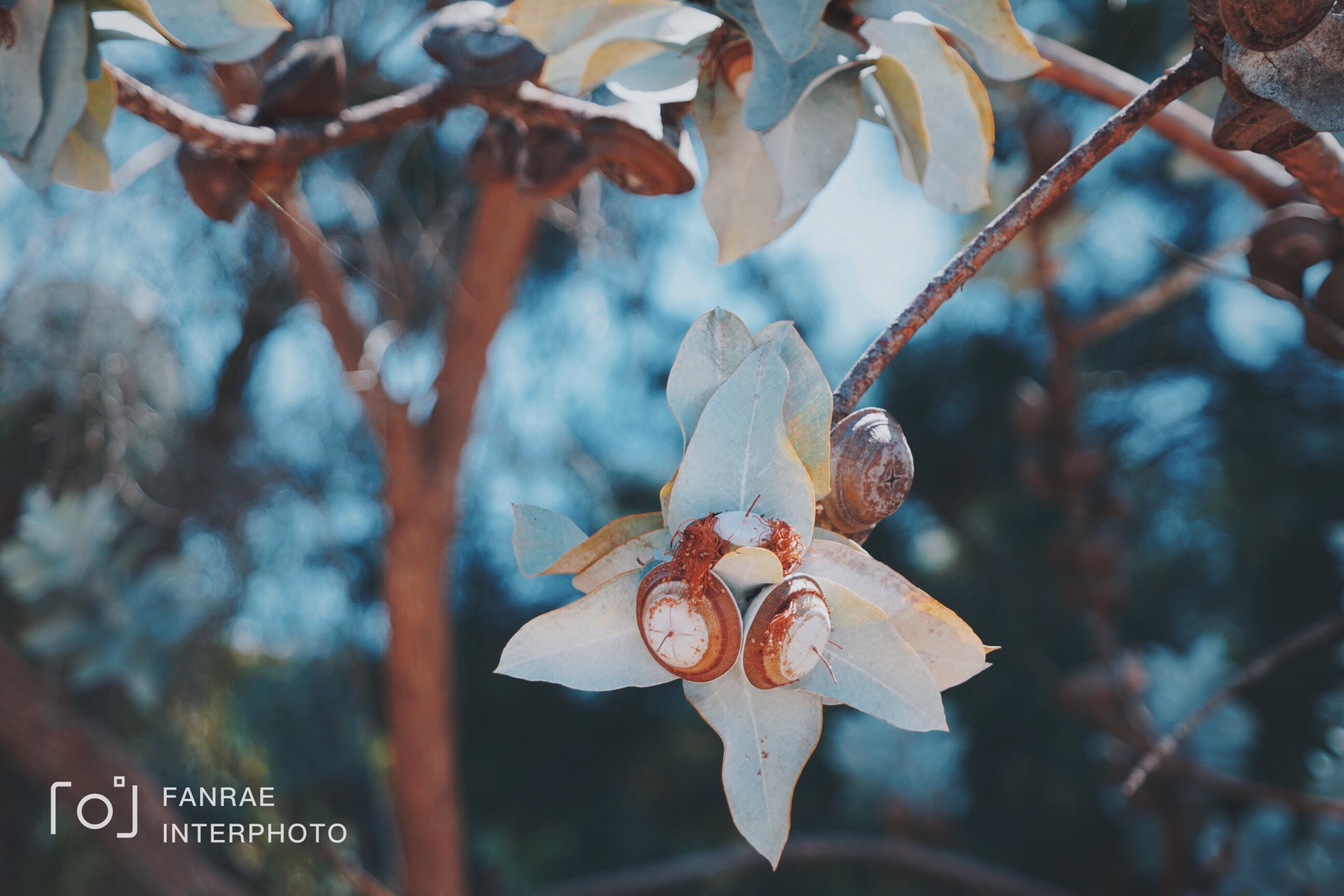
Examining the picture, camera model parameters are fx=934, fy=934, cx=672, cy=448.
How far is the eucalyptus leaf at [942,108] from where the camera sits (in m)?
0.34

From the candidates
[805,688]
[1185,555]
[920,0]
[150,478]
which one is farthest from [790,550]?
[150,478]

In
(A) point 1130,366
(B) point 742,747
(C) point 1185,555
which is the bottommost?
(C) point 1185,555

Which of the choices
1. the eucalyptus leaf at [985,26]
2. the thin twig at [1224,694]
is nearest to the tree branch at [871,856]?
the thin twig at [1224,694]

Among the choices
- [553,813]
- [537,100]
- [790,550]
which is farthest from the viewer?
[553,813]

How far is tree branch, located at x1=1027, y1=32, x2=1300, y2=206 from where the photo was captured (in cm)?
51

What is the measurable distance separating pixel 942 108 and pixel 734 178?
8cm

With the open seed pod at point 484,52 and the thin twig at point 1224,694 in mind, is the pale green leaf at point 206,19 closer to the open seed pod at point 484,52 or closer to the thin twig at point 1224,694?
the open seed pod at point 484,52

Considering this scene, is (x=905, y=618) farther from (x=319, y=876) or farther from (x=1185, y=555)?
(x=319, y=876)

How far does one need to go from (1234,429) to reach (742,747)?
4.39 feet

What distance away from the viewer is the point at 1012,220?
10.8 inches

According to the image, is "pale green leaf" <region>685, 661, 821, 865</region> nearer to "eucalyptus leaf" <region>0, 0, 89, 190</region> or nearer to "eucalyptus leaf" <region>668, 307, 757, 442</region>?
"eucalyptus leaf" <region>668, 307, 757, 442</region>

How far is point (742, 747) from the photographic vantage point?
25 cm

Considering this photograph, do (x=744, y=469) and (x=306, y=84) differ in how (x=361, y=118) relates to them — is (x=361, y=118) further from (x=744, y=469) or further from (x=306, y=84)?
(x=744, y=469)

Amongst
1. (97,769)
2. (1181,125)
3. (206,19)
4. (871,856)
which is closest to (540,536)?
(206,19)
